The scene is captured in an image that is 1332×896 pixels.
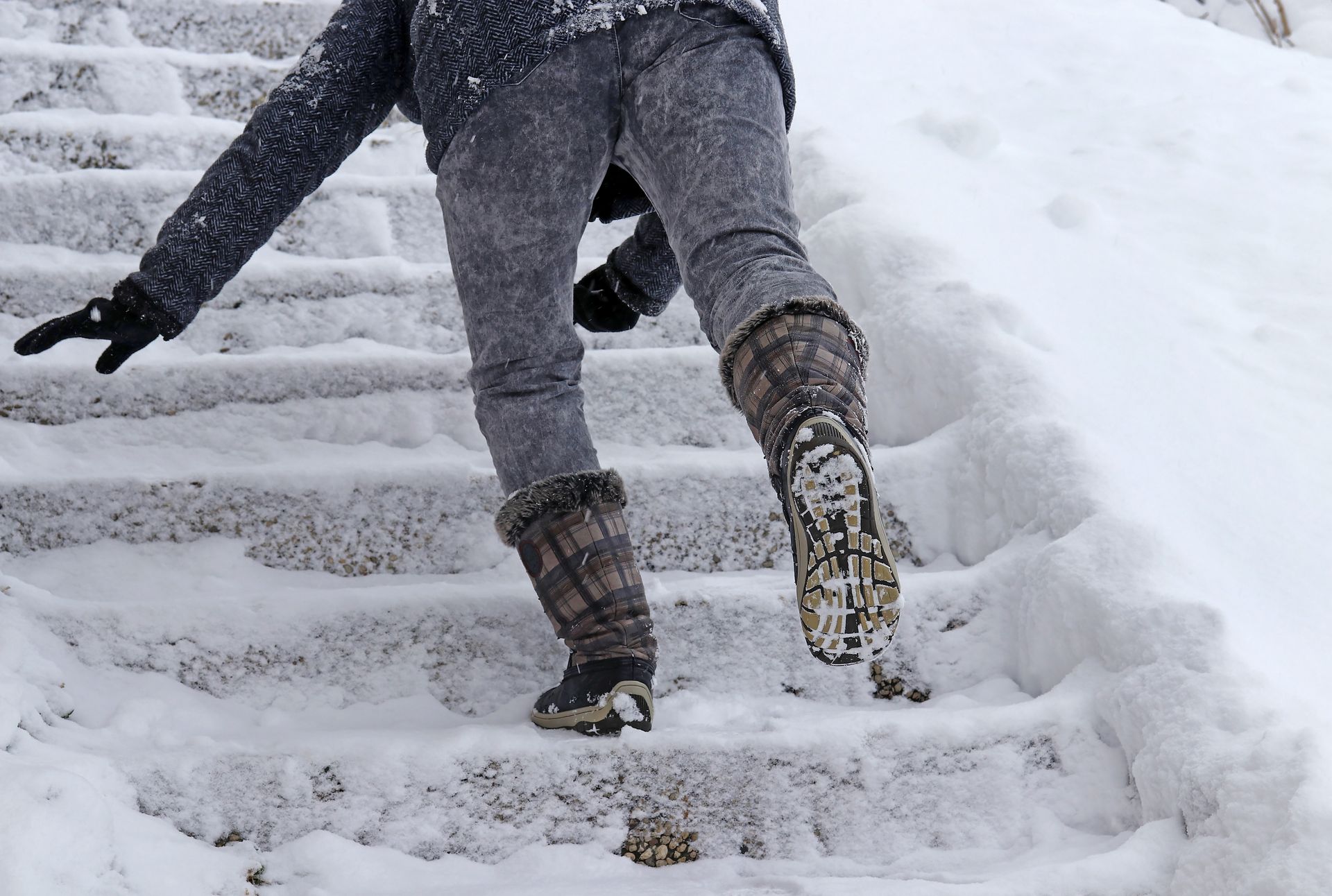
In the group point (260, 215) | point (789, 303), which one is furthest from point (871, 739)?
point (260, 215)

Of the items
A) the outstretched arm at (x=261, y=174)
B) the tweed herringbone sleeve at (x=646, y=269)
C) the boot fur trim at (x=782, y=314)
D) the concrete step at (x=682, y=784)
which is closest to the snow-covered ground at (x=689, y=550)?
the concrete step at (x=682, y=784)

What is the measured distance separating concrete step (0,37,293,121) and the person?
1139 mm

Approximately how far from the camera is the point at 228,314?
5.73 feet

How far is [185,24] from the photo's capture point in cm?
225

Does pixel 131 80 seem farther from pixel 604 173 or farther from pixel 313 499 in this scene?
pixel 604 173

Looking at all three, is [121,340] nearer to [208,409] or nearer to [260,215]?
[260,215]

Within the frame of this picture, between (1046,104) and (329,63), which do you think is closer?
(329,63)

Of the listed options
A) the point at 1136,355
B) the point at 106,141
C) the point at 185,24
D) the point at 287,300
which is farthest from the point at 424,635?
the point at 185,24

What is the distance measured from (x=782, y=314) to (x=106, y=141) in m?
1.72

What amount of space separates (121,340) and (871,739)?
3.44 feet

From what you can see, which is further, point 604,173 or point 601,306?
point 601,306

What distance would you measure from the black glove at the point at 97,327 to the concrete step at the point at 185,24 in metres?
1.37

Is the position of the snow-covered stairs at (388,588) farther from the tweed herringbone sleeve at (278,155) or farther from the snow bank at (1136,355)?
the tweed herringbone sleeve at (278,155)

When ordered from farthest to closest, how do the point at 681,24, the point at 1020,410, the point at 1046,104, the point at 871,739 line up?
the point at 1046,104
the point at 1020,410
the point at 871,739
the point at 681,24
